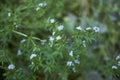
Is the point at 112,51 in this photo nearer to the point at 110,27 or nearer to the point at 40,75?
the point at 110,27

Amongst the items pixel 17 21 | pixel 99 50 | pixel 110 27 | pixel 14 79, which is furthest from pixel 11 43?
pixel 110 27

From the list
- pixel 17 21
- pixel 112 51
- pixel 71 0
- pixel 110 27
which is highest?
pixel 17 21

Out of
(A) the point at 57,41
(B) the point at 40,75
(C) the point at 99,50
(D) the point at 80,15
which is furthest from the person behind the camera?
(D) the point at 80,15

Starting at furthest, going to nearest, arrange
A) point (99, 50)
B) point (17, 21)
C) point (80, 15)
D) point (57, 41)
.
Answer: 1. point (80, 15)
2. point (99, 50)
3. point (17, 21)
4. point (57, 41)

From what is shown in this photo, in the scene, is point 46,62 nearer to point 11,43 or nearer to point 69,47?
point 69,47

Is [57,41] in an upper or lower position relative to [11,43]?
upper

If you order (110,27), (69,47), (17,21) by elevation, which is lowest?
(110,27)

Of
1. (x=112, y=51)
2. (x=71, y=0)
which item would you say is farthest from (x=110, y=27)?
(x=71, y=0)

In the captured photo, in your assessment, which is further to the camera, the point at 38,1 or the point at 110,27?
the point at 110,27

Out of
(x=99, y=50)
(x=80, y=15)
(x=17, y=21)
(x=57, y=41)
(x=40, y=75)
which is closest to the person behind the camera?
(x=57, y=41)
